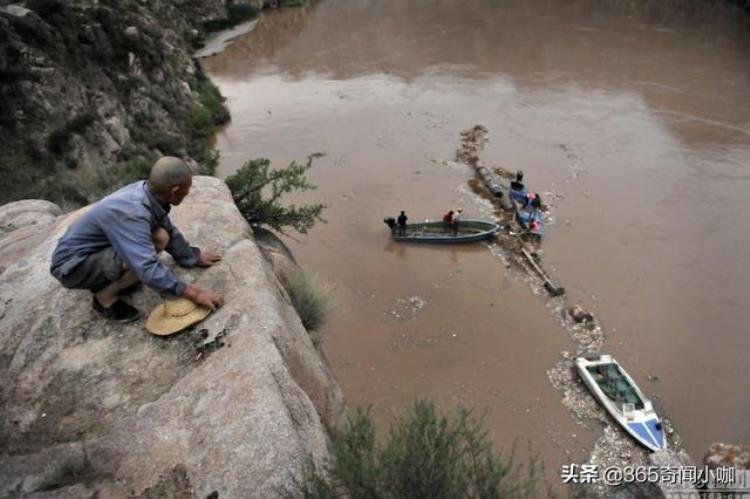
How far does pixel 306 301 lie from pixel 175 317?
2804 millimetres

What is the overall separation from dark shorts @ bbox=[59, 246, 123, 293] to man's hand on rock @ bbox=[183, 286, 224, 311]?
63 centimetres

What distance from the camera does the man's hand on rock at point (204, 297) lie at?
4.65 metres

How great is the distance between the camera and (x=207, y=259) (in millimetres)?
5566

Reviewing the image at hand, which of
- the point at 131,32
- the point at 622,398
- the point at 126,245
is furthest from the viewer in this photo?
the point at 131,32

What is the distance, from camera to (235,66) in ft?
123

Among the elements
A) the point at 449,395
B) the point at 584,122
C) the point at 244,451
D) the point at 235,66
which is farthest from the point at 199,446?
the point at 235,66

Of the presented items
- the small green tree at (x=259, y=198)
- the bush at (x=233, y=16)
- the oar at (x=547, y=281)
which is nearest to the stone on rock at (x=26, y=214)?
the small green tree at (x=259, y=198)

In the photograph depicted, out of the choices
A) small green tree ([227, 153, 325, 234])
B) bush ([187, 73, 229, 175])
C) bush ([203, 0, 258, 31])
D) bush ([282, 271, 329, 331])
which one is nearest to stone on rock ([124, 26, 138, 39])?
bush ([187, 73, 229, 175])

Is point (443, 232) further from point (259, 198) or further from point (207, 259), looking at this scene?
point (207, 259)

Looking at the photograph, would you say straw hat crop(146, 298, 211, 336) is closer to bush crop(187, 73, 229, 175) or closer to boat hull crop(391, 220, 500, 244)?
boat hull crop(391, 220, 500, 244)

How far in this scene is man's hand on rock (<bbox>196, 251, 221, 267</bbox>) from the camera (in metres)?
5.50

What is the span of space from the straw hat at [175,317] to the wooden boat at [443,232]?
12756 mm

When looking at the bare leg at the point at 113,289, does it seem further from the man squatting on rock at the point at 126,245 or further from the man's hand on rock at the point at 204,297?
the man's hand on rock at the point at 204,297

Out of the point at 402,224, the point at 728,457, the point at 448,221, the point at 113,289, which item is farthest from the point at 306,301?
the point at 448,221
